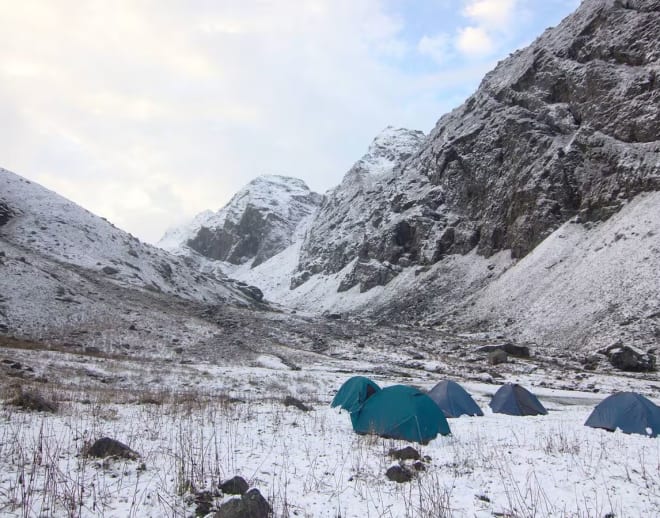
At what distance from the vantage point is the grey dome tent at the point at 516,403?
16.3 m

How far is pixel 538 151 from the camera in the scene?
5766 centimetres

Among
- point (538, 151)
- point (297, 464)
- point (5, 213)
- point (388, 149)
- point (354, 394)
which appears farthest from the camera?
point (388, 149)

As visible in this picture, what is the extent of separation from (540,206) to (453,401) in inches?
1746

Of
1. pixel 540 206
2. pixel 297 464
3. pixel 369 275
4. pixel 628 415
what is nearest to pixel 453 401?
pixel 628 415

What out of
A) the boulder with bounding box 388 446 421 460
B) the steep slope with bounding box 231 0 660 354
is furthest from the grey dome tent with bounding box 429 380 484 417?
the steep slope with bounding box 231 0 660 354

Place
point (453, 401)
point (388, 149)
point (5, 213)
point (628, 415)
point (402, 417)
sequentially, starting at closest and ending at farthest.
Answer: point (402, 417), point (628, 415), point (453, 401), point (5, 213), point (388, 149)

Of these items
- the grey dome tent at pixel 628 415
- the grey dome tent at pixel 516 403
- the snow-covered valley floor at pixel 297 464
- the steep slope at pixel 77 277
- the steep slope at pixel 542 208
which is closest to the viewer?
the snow-covered valley floor at pixel 297 464

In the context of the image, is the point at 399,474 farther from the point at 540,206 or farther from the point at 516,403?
the point at 540,206

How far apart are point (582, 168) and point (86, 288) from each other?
54.9 meters

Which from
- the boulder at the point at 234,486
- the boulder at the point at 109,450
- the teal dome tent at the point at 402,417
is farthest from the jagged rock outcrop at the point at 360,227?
the boulder at the point at 234,486

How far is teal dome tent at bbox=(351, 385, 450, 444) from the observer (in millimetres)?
11266

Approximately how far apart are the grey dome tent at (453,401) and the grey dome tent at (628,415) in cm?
383

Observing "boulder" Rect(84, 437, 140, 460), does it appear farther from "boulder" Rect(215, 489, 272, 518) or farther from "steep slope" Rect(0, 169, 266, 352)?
"steep slope" Rect(0, 169, 266, 352)

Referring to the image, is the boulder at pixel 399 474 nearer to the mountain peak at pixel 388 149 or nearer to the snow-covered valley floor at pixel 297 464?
the snow-covered valley floor at pixel 297 464
